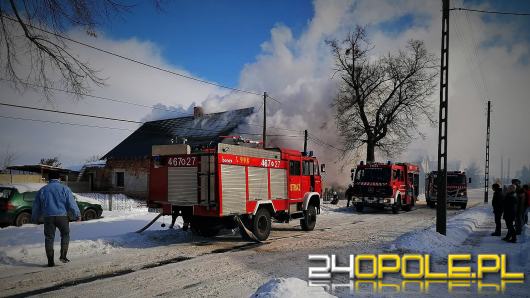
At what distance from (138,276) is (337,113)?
2865cm

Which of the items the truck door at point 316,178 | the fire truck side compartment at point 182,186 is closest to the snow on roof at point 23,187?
the fire truck side compartment at point 182,186

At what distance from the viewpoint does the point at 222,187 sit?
9477 millimetres

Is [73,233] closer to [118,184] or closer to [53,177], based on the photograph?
[53,177]

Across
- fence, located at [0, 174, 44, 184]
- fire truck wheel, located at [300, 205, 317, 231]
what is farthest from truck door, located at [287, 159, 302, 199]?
fence, located at [0, 174, 44, 184]

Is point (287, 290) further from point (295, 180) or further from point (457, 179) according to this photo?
point (457, 179)

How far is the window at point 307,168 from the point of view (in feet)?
43.6

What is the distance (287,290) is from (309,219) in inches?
334

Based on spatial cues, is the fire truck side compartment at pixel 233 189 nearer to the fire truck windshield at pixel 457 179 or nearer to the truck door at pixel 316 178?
the truck door at pixel 316 178

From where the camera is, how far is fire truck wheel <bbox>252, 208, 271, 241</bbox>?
34.1 feet

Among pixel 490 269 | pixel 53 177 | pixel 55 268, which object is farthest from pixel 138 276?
pixel 490 269

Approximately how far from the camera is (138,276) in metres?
6.70

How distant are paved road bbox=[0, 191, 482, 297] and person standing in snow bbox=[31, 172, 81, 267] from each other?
1.50ft

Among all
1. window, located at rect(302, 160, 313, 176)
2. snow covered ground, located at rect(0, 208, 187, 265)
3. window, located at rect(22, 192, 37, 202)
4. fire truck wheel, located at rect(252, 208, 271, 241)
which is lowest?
snow covered ground, located at rect(0, 208, 187, 265)

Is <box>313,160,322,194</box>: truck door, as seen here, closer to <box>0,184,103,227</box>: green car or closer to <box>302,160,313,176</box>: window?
<box>302,160,313,176</box>: window
